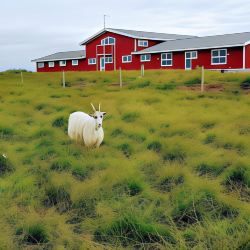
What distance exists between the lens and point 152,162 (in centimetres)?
805

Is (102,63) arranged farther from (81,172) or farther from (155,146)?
(81,172)

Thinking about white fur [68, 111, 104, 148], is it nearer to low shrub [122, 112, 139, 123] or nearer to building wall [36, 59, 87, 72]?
low shrub [122, 112, 139, 123]

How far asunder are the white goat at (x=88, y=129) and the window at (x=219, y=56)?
2513cm

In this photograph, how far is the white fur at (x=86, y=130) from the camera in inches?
382

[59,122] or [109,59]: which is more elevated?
[109,59]

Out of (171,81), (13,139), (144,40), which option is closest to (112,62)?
(144,40)

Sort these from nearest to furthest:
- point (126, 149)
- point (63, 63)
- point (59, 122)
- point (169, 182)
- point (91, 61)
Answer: point (169, 182) < point (126, 149) < point (59, 122) < point (91, 61) < point (63, 63)

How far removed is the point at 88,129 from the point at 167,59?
93.7ft

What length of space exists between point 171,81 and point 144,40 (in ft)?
65.8

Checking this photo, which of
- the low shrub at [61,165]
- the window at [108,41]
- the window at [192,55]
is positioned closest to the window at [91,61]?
the window at [108,41]


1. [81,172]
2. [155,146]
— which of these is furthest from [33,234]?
[155,146]

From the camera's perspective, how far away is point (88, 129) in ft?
32.6

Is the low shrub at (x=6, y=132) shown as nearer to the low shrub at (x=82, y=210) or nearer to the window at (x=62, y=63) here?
the low shrub at (x=82, y=210)

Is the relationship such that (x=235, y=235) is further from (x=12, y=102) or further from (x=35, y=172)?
(x=12, y=102)
